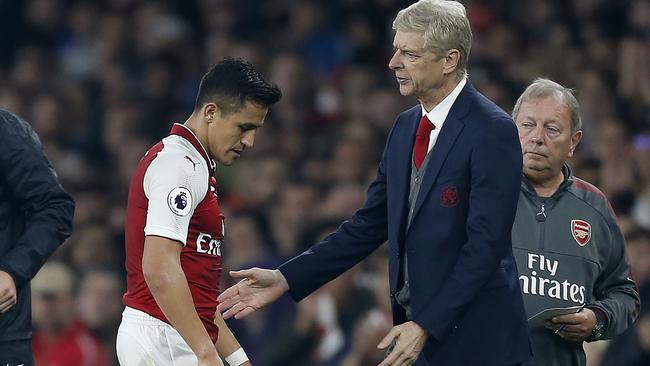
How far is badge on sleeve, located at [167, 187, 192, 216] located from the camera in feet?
13.3

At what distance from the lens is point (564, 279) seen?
15.5 ft

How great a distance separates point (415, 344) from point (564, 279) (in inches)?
35.0

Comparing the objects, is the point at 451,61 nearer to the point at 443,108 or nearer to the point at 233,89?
the point at 443,108

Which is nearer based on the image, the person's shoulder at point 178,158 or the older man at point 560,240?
the person's shoulder at point 178,158

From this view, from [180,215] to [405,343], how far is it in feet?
2.55

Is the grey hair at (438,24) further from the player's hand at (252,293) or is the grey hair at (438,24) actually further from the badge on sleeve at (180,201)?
the player's hand at (252,293)

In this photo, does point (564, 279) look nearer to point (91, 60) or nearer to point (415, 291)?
point (415, 291)

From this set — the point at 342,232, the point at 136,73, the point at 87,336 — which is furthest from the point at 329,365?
the point at 136,73

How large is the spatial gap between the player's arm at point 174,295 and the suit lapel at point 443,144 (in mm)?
770

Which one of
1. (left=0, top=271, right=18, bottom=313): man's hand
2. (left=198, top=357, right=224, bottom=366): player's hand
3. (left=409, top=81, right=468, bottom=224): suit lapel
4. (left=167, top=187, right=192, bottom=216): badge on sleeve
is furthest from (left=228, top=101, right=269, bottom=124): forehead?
(left=0, top=271, right=18, bottom=313): man's hand

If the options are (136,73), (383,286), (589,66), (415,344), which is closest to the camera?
(415,344)

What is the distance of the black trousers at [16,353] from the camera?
4.53 m

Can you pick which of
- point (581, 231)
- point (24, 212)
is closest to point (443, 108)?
point (581, 231)

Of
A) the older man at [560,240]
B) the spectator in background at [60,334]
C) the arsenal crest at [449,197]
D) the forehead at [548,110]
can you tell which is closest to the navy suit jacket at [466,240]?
the arsenal crest at [449,197]
